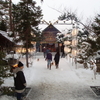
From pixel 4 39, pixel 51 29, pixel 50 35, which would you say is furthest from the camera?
pixel 51 29

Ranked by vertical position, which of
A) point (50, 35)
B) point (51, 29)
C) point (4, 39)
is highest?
point (51, 29)

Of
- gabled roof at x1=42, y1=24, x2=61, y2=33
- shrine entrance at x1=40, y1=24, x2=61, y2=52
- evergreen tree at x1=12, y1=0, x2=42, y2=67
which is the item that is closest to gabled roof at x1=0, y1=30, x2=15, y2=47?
evergreen tree at x1=12, y1=0, x2=42, y2=67

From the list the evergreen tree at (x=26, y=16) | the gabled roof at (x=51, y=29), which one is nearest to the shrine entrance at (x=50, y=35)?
the gabled roof at (x=51, y=29)

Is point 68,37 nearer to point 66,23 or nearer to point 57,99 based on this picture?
point 66,23

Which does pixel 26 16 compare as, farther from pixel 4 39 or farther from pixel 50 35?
pixel 50 35

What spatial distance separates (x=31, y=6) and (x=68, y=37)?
10.1 m

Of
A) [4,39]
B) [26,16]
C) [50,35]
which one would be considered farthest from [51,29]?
[4,39]

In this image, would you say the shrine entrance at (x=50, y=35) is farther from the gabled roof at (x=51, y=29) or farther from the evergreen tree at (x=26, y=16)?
the evergreen tree at (x=26, y=16)

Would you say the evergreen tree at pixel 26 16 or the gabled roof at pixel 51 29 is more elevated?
the gabled roof at pixel 51 29

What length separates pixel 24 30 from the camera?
1519cm

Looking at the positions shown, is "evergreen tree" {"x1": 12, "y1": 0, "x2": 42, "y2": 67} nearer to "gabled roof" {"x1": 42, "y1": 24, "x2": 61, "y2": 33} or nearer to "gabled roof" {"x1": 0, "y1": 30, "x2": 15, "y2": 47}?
"gabled roof" {"x1": 0, "y1": 30, "x2": 15, "y2": 47}

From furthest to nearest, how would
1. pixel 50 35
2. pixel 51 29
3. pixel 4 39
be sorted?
pixel 51 29, pixel 50 35, pixel 4 39

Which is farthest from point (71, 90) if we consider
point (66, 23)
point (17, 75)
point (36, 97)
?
point (66, 23)

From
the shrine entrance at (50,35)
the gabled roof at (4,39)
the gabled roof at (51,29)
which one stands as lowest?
the gabled roof at (4,39)
